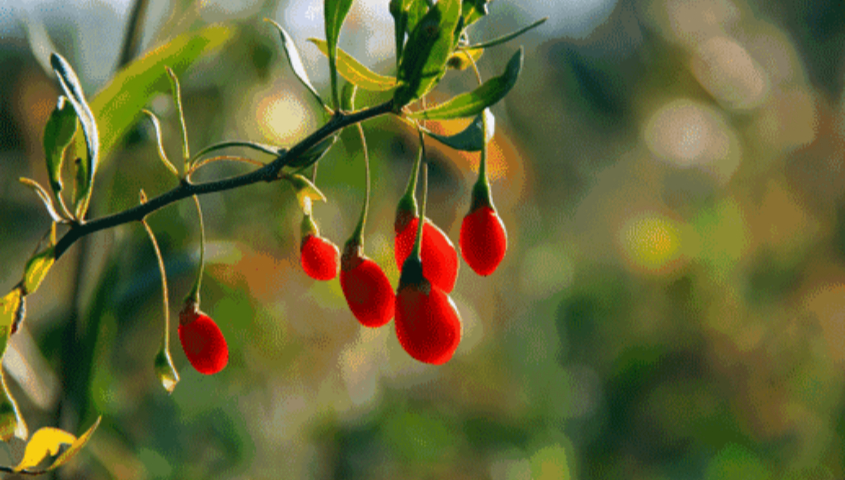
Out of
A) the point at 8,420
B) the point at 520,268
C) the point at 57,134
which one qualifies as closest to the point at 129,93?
the point at 57,134

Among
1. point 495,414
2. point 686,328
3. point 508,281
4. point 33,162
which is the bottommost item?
point 686,328

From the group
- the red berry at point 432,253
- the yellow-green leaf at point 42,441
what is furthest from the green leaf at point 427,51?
the yellow-green leaf at point 42,441

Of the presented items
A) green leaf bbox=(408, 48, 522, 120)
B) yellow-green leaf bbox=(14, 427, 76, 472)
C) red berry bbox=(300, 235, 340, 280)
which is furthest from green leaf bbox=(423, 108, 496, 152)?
yellow-green leaf bbox=(14, 427, 76, 472)

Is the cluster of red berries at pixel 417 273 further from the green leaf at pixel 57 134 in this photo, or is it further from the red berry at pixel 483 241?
the green leaf at pixel 57 134

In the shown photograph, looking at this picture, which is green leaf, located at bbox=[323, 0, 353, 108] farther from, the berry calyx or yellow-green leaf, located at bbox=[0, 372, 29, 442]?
yellow-green leaf, located at bbox=[0, 372, 29, 442]

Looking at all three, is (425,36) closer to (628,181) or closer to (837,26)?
(628,181)

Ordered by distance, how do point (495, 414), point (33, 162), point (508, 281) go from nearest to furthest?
1. point (33, 162)
2. point (495, 414)
3. point (508, 281)

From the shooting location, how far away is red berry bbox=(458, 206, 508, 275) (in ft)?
0.99

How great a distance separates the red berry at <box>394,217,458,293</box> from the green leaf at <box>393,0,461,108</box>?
117 mm

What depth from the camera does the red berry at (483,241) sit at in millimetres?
303

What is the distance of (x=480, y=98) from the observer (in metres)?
0.23

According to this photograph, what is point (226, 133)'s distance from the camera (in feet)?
4.83

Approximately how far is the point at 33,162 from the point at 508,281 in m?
1.66

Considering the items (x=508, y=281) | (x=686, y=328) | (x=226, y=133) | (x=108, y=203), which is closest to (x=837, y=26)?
(x=686, y=328)
